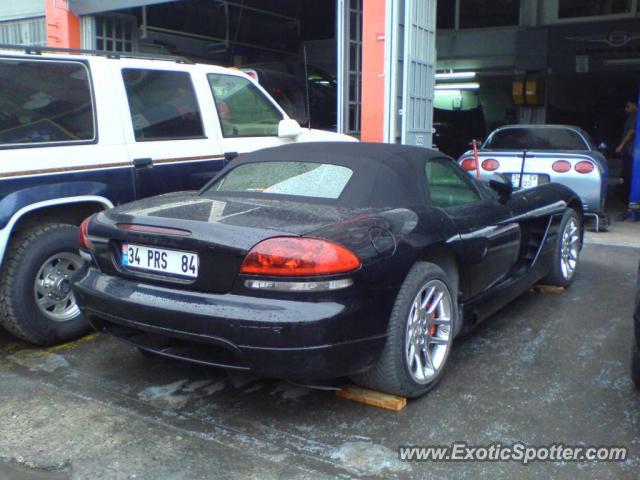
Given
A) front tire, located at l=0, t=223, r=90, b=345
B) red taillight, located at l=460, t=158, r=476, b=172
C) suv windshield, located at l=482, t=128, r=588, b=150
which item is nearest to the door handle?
front tire, located at l=0, t=223, r=90, b=345

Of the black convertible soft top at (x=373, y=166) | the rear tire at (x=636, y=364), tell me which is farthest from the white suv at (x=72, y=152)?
the rear tire at (x=636, y=364)

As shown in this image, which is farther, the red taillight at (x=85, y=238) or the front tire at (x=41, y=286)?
the front tire at (x=41, y=286)

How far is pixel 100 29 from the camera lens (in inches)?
441

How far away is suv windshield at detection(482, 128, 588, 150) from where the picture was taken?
901 cm

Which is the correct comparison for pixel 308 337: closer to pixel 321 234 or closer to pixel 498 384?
pixel 321 234

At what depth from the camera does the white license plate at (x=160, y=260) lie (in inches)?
123

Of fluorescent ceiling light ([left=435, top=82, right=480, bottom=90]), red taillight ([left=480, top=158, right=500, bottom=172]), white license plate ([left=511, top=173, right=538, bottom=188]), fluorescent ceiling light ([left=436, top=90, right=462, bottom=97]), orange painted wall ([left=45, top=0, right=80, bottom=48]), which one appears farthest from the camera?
fluorescent ceiling light ([left=436, top=90, right=462, bottom=97])

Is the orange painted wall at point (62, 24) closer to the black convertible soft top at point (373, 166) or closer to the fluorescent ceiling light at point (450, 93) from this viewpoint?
the black convertible soft top at point (373, 166)

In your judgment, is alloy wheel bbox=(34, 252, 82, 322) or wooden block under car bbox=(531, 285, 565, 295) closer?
alloy wheel bbox=(34, 252, 82, 322)

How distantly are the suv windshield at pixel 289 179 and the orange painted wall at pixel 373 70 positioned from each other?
4277 millimetres

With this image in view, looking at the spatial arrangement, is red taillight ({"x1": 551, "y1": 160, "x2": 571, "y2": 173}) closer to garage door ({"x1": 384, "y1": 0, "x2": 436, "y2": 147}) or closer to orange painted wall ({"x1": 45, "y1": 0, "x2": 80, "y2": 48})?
garage door ({"x1": 384, "y1": 0, "x2": 436, "y2": 147})

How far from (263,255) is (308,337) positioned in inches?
16.7

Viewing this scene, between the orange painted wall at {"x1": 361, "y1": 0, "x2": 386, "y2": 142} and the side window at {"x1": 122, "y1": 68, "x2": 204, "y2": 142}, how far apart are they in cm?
337

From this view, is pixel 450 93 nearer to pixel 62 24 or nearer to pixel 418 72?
pixel 418 72
